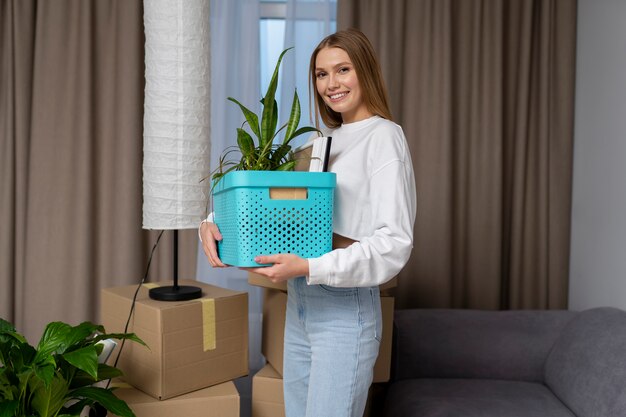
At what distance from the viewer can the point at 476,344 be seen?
2.26 m

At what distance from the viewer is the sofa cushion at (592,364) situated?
1655mm

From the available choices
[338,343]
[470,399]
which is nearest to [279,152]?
[338,343]

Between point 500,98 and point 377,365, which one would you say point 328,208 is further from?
point 500,98

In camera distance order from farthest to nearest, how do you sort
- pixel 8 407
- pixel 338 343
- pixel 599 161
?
pixel 599 161
pixel 8 407
pixel 338 343

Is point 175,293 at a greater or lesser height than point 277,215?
lesser

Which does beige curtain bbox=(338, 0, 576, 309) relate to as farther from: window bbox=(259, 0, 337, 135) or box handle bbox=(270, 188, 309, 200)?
box handle bbox=(270, 188, 309, 200)

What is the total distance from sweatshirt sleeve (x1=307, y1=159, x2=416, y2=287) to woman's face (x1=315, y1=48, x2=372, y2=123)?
24 centimetres

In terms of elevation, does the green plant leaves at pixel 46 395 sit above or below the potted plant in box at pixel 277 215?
below

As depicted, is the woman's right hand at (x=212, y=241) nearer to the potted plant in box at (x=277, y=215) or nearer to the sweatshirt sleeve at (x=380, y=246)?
the potted plant in box at (x=277, y=215)

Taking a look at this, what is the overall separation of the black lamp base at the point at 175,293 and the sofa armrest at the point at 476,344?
895 millimetres

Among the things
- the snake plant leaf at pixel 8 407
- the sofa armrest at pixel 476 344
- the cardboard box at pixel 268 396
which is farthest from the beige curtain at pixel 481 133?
the snake plant leaf at pixel 8 407

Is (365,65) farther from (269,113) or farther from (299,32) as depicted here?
(299,32)

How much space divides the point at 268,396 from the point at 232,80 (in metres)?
1.62

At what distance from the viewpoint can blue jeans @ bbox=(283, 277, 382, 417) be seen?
50.5 inches
